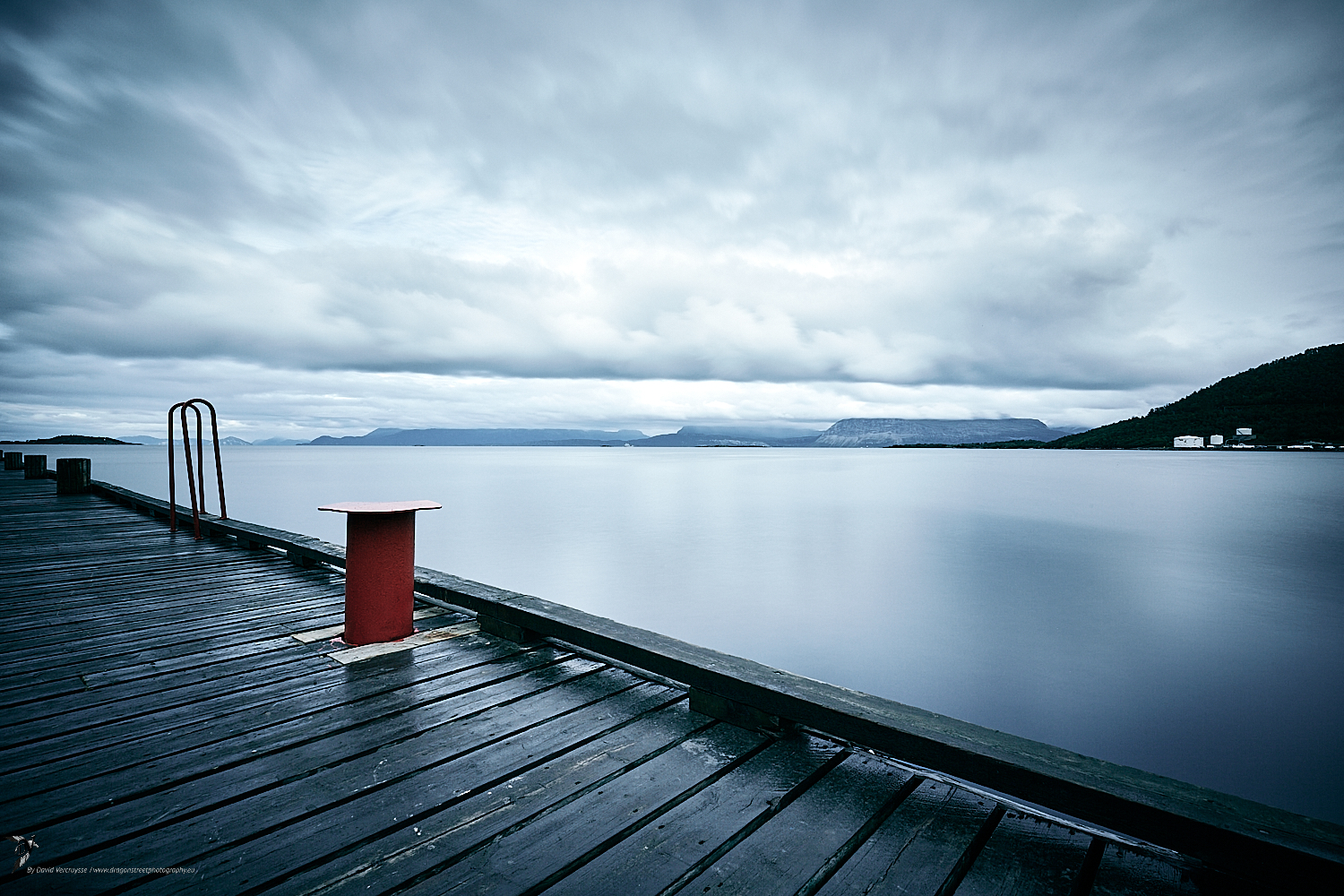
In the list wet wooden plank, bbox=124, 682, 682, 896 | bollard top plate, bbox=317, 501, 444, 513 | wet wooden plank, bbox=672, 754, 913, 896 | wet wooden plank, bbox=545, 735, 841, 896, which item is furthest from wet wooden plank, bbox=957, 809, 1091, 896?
bollard top plate, bbox=317, 501, 444, 513

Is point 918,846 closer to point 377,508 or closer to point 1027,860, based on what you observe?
point 1027,860

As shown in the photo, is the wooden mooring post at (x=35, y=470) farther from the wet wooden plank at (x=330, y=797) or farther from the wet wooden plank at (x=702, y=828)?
the wet wooden plank at (x=702, y=828)

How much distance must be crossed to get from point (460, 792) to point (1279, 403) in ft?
405

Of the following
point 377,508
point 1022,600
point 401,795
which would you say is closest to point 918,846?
point 401,795

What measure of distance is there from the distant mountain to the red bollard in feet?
380

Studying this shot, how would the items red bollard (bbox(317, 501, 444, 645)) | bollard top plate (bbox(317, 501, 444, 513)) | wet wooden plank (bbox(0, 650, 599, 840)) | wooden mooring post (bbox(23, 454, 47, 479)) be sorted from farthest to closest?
wooden mooring post (bbox(23, 454, 47, 479)) < red bollard (bbox(317, 501, 444, 645)) < bollard top plate (bbox(317, 501, 444, 513)) < wet wooden plank (bbox(0, 650, 599, 840))

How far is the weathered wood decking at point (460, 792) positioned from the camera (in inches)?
72.6

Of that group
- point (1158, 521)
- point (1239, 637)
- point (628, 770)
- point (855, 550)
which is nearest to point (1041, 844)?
point (628, 770)

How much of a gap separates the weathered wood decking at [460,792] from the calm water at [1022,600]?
555 centimetres

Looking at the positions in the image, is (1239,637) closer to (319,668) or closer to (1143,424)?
(319,668)

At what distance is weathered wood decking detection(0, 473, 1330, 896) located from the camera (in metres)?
1.84

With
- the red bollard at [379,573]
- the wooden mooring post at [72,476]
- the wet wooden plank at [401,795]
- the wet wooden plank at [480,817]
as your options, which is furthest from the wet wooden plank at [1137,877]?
the wooden mooring post at [72,476]

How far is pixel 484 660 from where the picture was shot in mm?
3541

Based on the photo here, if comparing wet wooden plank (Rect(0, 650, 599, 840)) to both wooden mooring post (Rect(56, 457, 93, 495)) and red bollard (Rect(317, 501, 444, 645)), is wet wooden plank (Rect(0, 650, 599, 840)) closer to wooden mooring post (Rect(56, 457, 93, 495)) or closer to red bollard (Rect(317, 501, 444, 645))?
red bollard (Rect(317, 501, 444, 645))
